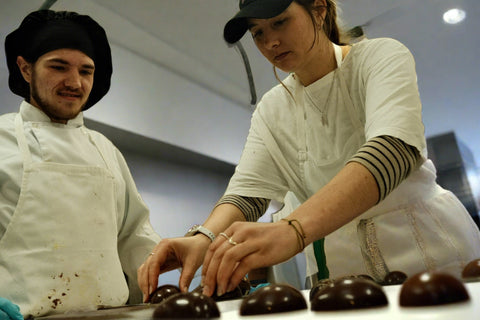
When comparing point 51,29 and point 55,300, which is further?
point 51,29

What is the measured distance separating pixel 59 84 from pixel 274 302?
4.41 feet

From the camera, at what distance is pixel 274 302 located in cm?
33

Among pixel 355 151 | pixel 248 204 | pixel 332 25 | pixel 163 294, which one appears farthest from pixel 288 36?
pixel 163 294

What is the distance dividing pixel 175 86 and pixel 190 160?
72 cm

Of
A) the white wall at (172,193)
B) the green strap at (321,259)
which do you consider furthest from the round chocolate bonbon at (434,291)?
the white wall at (172,193)

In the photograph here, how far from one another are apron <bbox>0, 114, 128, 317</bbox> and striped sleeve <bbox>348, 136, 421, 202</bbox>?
2.87ft

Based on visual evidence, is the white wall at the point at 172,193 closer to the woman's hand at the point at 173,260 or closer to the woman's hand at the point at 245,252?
the woman's hand at the point at 173,260

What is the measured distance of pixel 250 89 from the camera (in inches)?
153

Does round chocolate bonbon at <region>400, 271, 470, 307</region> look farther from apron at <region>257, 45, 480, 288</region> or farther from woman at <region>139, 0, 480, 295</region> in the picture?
apron at <region>257, 45, 480, 288</region>

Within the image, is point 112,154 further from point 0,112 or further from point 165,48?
point 165,48

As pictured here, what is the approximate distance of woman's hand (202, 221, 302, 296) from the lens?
64 centimetres

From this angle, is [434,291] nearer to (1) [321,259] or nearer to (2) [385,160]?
(2) [385,160]

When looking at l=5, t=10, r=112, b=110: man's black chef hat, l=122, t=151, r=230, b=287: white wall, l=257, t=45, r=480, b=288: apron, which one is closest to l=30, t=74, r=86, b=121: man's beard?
l=5, t=10, r=112, b=110: man's black chef hat

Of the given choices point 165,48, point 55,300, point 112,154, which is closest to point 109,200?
point 112,154
